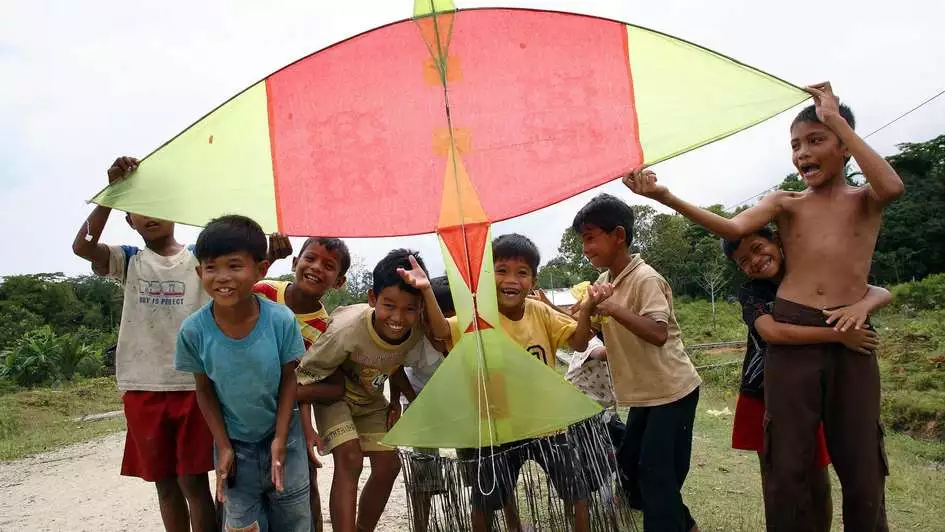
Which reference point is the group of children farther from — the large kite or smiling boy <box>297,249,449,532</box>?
the large kite

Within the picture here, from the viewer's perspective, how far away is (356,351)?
2.92 m

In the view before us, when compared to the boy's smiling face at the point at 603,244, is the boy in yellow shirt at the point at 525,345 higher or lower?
lower

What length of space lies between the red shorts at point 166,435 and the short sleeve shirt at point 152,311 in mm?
60

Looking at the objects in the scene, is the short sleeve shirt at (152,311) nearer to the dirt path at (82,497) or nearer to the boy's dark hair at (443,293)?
the boy's dark hair at (443,293)

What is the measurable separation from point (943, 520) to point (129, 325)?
4.51 meters

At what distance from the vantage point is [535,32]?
8.25 feet

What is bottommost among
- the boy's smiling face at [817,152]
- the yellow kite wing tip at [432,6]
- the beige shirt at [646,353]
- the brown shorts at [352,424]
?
the brown shorts at [352,424]

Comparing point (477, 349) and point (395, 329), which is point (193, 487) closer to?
point (395, 329)

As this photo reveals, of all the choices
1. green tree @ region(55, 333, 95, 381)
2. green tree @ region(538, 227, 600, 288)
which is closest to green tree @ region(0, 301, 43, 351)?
green tree @ region(55, 333, 95, 381)

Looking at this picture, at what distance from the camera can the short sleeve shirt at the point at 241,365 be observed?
247 cm

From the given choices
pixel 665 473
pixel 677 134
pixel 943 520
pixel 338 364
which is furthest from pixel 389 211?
pixel 943 520

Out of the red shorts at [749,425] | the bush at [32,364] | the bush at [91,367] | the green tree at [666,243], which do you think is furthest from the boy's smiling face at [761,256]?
the green tree at [666,243]

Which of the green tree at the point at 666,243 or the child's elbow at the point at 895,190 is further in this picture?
the green tree at the point at 666,243

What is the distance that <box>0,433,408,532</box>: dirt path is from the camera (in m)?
4.27
